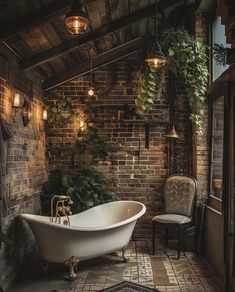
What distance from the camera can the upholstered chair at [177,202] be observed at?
501 cm

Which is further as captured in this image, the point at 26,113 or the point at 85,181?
the point at 85,181

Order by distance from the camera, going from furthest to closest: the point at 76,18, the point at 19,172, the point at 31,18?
the point at 19,172 → the point at 31,18 → the point at 76,18

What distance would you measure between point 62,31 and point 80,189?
233 cm

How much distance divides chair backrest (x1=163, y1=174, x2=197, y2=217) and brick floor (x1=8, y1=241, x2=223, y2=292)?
2.14 ft

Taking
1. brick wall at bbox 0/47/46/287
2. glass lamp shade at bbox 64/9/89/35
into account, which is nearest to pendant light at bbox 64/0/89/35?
glass lamp shade at bbox 64/9/89/35

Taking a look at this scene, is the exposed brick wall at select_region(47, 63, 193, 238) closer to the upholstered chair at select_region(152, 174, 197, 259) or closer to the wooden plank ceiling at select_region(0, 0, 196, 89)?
the upholstered chair at select_region(152, 174, 197, 259)

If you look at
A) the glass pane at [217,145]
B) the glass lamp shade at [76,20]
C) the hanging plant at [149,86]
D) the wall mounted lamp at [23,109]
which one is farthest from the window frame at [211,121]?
the wall mounted lamp at [23,109]

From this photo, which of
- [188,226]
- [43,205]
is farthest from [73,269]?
[188,226]

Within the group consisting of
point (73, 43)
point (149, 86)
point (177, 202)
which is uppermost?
point (73, 43)

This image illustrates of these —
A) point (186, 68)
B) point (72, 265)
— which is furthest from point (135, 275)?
point (186, 68)

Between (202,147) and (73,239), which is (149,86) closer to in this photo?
(202,147)

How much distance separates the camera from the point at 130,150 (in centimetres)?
600

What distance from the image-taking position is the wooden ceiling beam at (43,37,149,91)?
5625 millimetres

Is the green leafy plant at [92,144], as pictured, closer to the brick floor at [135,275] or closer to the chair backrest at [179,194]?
the chair backrest at [179,194]
